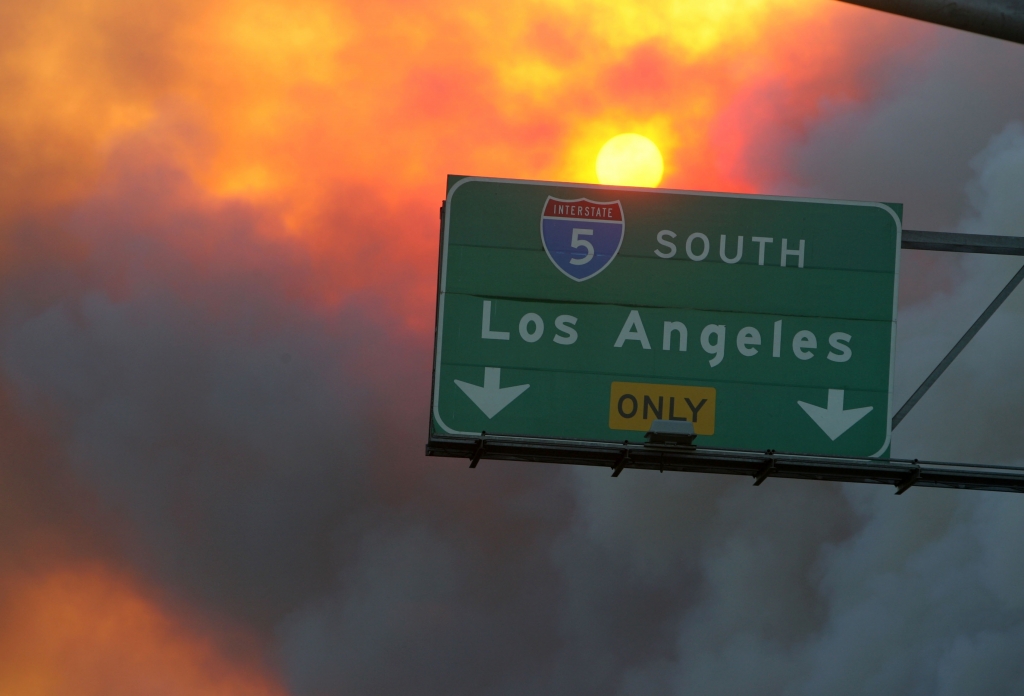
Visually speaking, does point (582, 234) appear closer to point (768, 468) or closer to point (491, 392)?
point (491, 392)

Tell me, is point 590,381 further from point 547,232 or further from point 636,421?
point 547,232

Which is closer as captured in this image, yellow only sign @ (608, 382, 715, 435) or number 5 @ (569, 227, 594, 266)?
yellow only sign @ (608, 382, 715, 435)

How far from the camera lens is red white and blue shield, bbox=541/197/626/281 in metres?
19.0

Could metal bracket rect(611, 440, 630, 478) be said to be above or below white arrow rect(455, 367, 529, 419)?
below

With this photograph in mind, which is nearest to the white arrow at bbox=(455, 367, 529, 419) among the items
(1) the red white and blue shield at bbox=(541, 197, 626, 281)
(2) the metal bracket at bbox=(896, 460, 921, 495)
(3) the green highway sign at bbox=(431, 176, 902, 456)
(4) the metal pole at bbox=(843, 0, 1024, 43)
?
(3) the green highway sign at bbox=(431, 176, 902, 456)

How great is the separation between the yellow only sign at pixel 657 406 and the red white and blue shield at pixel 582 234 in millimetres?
1649

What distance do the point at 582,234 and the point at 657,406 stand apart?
250 cm

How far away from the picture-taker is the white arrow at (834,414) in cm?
1869

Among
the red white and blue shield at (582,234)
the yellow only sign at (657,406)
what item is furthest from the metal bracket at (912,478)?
the red white and blue shield at (582,234)

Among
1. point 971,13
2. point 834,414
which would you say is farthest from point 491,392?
point 971,13

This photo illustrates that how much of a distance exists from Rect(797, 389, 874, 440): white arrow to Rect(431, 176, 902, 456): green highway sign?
18 millimetres

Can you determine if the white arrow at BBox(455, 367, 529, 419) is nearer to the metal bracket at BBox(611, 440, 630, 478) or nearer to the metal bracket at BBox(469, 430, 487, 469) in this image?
the metal bracket at BBox(469, 430, 487, 469)

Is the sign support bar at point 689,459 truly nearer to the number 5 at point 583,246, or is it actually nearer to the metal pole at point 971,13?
the number 5 at point 583,246

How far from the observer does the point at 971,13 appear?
9.67 meters
